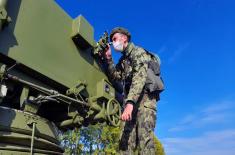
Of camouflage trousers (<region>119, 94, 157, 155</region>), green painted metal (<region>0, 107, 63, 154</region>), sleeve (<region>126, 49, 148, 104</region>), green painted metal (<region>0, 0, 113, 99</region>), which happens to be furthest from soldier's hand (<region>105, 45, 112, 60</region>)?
green painted metal (<region>0, 107, 63, 154</region>)

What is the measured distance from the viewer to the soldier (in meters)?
3.50

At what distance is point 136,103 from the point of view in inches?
149

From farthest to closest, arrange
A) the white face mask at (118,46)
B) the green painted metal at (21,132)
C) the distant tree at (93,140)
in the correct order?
the distant tree at (93,140)
the white face mask at (118,46)
the green painted metal at (21,132)

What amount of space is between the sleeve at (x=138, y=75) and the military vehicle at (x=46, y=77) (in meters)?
0.52

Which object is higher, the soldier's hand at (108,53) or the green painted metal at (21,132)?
the soldier's hand at (108,53)

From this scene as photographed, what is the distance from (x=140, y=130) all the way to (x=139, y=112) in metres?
0.23

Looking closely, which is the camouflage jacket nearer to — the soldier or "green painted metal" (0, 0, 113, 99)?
the soldier

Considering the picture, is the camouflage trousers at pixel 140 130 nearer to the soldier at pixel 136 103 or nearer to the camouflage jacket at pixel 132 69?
the soldier at pixel 136 103

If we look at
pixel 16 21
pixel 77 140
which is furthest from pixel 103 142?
pixel 16 21

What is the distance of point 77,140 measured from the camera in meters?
19.9

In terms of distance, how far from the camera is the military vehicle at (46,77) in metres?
2.69

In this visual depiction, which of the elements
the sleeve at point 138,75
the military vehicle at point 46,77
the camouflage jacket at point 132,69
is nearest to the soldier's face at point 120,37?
the camouflage jacket at point 132,69

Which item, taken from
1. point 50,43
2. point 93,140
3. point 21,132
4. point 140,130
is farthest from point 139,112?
point 93,140

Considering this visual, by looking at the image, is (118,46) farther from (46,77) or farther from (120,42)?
(46,77)
